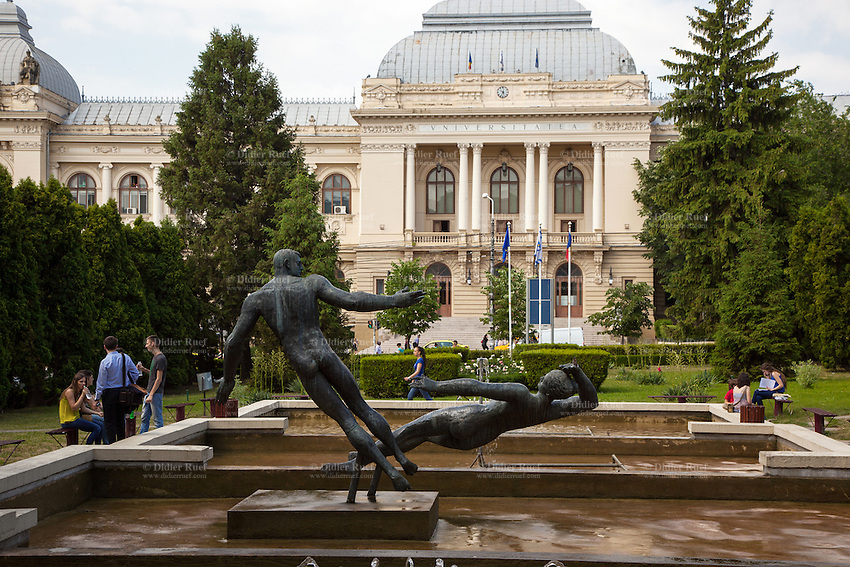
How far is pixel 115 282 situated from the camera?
87.1ft

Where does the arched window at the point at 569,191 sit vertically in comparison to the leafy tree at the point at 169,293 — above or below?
above

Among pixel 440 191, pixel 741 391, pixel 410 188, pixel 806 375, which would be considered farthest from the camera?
pixel 440 191

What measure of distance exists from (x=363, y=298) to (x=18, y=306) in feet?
53.7

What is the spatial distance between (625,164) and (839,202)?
81.9ft

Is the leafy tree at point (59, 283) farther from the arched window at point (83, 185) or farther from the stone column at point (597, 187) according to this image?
the arched window at point (83, 185)

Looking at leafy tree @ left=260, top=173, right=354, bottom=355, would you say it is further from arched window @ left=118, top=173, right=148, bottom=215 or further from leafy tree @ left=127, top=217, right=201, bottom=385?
arched window @ left=118, top=173, right=148, bottom=215

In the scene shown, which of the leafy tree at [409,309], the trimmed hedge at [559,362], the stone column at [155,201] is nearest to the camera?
the trimmed hedge at [559,362]

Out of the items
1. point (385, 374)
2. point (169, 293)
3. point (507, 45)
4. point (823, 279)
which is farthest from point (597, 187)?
point (385, 374)

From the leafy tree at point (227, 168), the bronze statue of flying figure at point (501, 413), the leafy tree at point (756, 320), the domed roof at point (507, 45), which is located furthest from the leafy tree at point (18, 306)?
the domed roof at point (507, 45)

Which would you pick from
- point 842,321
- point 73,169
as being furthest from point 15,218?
point 73,169

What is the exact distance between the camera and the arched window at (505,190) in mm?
58844

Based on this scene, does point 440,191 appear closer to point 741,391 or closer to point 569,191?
point 569,191

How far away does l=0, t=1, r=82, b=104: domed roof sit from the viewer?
2397 inches

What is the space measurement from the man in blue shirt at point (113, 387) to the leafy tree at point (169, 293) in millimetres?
15856
